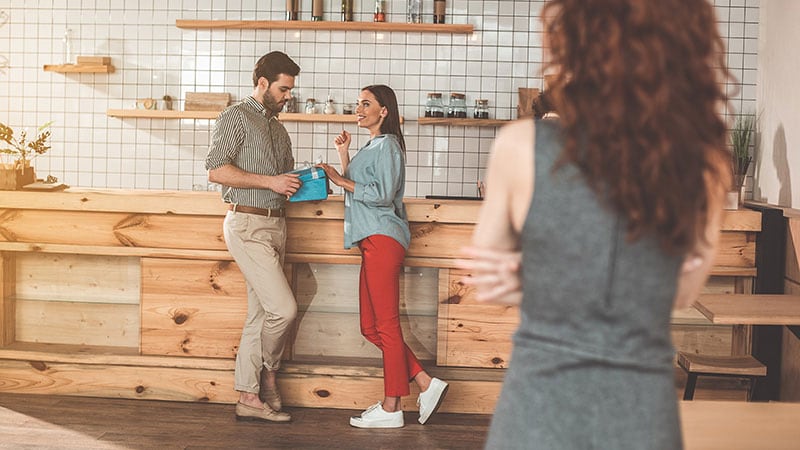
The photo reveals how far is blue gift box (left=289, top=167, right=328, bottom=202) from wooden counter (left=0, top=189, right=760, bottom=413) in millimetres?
139

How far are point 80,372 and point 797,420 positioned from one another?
3.29 metres

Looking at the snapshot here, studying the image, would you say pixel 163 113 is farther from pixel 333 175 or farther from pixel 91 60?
pixel 333 175

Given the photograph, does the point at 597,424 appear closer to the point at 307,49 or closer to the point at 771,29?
the point at 771,29

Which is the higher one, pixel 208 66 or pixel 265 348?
pixel 208 66

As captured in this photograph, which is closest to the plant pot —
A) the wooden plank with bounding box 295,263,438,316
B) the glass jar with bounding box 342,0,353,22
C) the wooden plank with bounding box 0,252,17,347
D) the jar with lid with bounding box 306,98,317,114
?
the wooden plank with bounding box 0,252,17,347

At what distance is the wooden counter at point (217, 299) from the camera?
4.00 m

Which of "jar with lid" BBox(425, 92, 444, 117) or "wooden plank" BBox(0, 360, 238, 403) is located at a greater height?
"jar with lid" BBox(425, 92, 444, 117)

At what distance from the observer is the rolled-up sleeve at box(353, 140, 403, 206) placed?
12.3ft

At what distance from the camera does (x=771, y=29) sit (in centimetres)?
476

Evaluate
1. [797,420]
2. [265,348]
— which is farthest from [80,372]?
[797,420]

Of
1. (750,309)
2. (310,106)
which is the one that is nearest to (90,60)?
(310,106)

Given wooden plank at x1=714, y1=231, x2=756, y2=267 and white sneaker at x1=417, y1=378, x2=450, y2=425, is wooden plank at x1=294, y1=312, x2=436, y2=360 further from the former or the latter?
wooden plank at x1=714, y1=231, x2=756, y2=267

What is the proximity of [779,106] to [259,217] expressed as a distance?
102 inches

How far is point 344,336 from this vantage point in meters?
4.10
